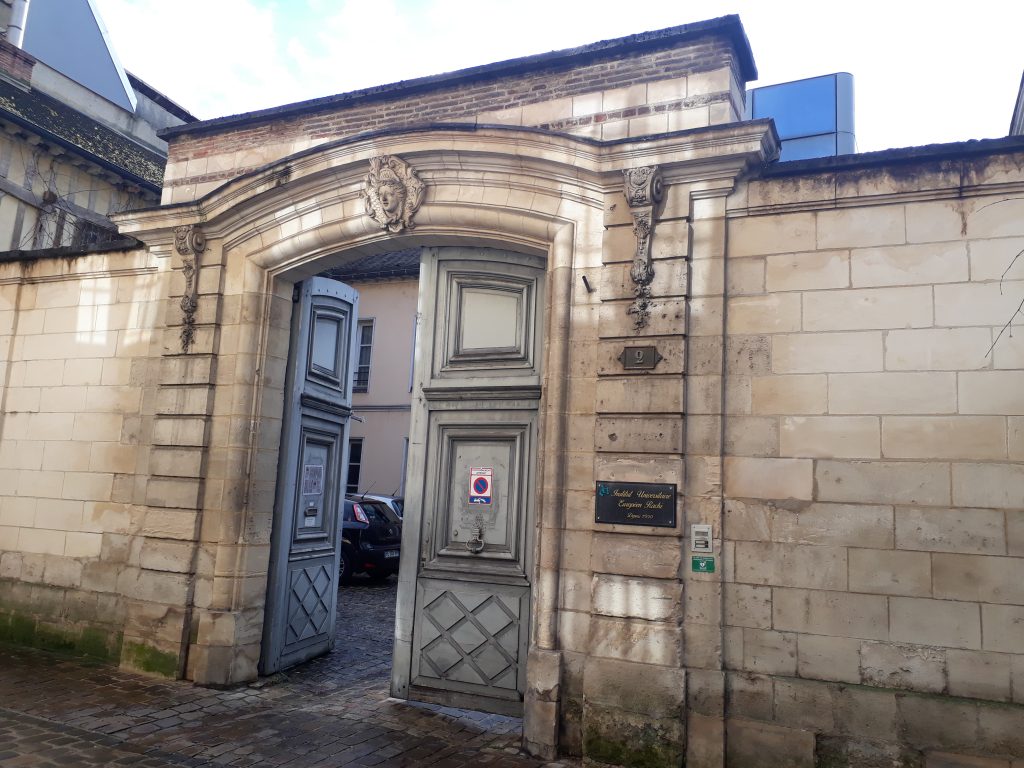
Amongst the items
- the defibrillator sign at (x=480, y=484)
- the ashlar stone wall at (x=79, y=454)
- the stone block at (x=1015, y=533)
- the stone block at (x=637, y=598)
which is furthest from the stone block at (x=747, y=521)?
the ashlar stone wall at (x=79, y=454)

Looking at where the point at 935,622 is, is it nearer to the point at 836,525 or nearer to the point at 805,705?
the point at 836,525

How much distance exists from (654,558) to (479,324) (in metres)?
2.38

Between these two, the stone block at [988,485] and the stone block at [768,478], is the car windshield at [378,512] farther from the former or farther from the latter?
the stone block at [988,485]

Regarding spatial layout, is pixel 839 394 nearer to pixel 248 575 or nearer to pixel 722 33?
pixel 722 33

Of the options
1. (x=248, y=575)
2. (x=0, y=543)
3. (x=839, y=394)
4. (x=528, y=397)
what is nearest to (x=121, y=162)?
→ (x=0, y=543)

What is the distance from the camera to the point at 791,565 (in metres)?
4.76

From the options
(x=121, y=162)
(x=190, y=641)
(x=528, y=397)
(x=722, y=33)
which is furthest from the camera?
(x=121, y=162)

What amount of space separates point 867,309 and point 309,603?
17.3ft

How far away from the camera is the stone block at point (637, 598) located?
192 inches

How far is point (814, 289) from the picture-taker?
4.98 metres

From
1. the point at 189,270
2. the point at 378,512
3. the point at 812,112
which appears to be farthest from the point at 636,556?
the point at 812,112

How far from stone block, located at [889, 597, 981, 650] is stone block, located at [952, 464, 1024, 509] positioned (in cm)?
57

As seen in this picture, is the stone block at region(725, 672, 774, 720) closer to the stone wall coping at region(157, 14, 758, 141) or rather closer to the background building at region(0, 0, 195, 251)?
the stone wall coping at region(157, 14, 758, 141)

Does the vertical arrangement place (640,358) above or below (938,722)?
above
